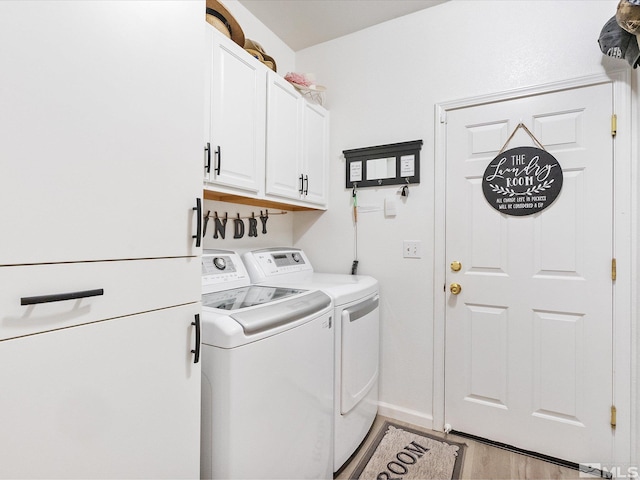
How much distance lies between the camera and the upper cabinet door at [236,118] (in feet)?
5.02

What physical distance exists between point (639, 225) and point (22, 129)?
2.37 metres

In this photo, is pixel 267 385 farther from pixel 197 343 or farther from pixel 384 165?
pixel 384 165

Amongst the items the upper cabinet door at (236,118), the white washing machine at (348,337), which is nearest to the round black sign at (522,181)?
the white washing machine at (348,337)

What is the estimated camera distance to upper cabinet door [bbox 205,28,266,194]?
5.02 ft

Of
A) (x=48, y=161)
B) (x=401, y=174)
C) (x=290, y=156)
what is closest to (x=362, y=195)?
(x=401, y=174)

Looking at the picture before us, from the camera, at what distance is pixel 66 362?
74 centimetres

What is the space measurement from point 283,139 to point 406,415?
76.8 inches

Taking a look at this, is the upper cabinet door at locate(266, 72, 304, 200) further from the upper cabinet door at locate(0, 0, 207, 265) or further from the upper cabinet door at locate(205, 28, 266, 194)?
the upper cabinet door at locate(0, 0, 207, 265)

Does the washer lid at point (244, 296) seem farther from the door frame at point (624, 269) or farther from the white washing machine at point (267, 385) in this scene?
the door frame at point (624, 269)

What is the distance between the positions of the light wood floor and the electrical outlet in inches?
45.8

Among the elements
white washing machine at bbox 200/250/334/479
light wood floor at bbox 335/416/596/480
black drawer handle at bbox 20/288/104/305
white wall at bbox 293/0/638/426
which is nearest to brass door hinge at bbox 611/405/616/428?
light wood floor at bbox 335/416/596/480

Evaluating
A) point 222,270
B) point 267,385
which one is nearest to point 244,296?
point 222,270

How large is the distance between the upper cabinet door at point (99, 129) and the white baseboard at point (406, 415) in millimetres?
1863

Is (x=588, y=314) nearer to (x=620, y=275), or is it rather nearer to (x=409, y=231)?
(x=620, y=275)
